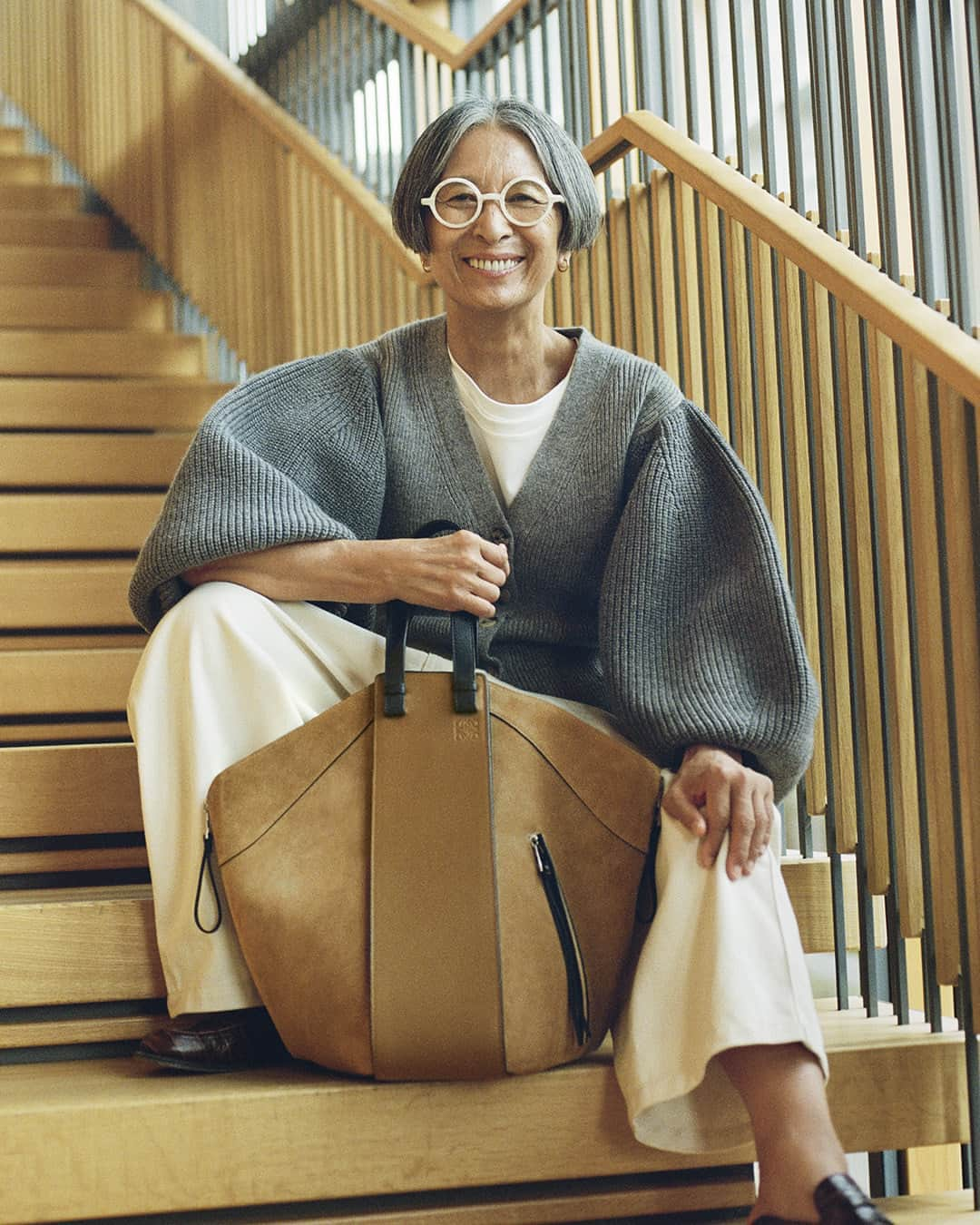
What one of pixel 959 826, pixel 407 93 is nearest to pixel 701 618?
pixel 959 826

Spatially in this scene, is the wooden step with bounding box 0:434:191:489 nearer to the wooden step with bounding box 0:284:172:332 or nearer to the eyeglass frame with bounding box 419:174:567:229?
the wooden step with bounding box 0:284:172:332

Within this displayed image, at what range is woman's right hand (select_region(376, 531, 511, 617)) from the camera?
1.59m

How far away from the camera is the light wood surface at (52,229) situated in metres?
4.43

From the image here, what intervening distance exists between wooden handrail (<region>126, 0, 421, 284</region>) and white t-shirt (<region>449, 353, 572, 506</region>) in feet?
3.41

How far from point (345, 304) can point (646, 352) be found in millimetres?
1405

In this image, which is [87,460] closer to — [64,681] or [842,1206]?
[64,681]

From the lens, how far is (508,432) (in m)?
1.84

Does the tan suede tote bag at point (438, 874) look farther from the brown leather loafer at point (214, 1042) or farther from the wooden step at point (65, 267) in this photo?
the wooden step at point (65, 267)

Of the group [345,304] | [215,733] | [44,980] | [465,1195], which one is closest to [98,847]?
[44,980]

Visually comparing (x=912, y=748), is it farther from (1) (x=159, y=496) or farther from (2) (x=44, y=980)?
(1) (x=159, y=496)

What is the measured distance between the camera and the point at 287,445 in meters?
1.77

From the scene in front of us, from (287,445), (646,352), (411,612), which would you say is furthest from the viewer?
(646,352)

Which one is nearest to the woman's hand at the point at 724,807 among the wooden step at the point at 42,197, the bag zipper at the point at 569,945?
the bag zipper at the point at 569,945

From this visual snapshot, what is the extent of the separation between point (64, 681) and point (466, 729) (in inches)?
47.1
